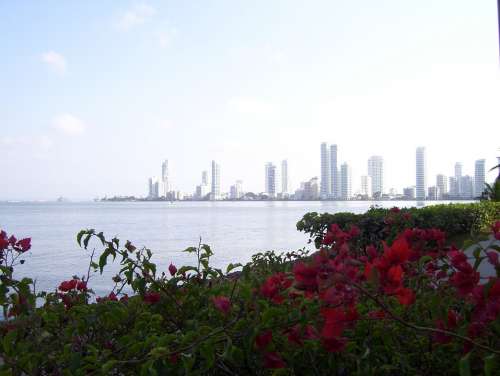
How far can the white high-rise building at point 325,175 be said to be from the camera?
140238 mm

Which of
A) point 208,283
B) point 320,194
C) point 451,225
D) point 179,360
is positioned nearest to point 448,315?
point 179,360

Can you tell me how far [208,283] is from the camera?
7.64ft

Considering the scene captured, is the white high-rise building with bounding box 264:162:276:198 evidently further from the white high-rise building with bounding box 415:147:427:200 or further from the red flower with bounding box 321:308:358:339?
the red flower with bounding box 321:308:358:339

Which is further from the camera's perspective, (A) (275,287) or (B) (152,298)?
(B) (152,298)

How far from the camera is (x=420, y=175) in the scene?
403ft

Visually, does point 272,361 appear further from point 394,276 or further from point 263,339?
point 394,276

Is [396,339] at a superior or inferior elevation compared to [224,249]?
superior

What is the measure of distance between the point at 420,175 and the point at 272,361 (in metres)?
128

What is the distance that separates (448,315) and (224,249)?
Result: 62.0ft

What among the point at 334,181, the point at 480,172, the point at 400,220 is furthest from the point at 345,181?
the point at 400,220

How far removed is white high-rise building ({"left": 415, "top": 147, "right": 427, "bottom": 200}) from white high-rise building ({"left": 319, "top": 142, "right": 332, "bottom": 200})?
81.9 ft

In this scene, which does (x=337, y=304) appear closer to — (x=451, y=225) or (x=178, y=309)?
(x=178, y=309)

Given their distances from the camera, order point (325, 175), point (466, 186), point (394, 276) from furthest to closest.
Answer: point (325, 175), point (466, 186), point (394, 276)

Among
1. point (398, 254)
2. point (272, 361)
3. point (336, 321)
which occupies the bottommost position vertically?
point (272, 361)
